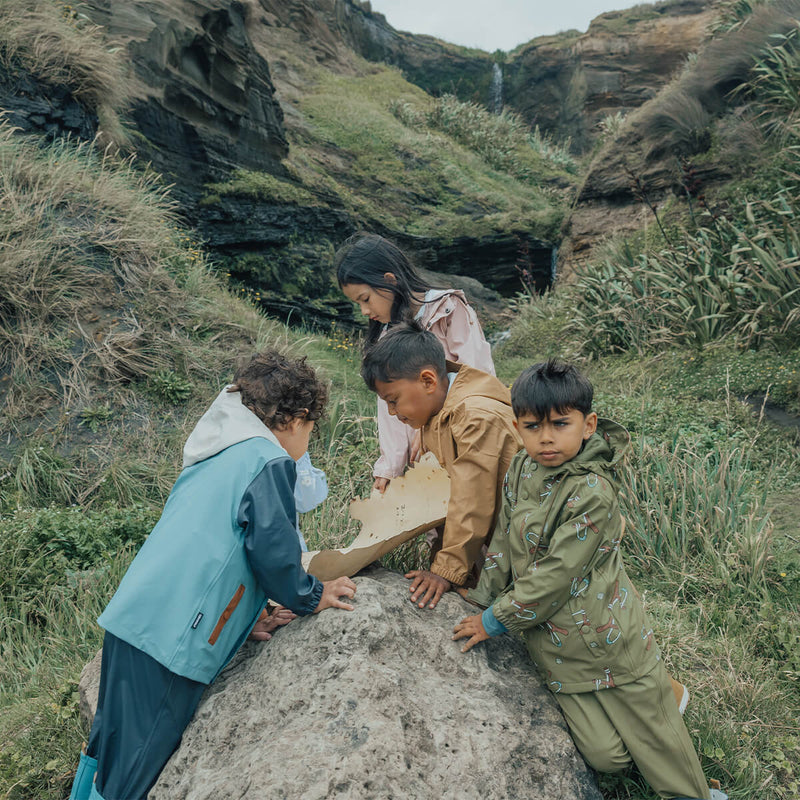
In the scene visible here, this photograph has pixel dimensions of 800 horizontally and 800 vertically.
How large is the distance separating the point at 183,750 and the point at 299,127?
13.8 meters

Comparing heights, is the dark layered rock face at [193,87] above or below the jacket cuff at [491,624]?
above

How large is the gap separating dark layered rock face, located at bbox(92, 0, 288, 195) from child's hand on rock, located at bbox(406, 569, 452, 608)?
8003 mm

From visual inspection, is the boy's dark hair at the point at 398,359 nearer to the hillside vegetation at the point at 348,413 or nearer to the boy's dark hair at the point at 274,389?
the boy's dark hair at the point at 274,389

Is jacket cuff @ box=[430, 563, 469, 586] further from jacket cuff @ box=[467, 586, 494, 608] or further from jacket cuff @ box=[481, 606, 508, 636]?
jacket cuff @ box=[481, 606, 508, 636]

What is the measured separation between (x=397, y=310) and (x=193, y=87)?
26.0ft

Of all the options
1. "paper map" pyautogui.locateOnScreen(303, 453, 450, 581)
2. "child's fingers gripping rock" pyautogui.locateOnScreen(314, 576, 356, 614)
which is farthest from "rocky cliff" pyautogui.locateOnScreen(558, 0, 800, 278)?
"child's fingers gripping rock" pyautogui.locateOnScreen(314, 576, 356, 614)

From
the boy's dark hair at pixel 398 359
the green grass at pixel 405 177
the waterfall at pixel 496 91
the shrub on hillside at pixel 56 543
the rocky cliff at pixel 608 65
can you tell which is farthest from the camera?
the waterfall at pixel 496 91

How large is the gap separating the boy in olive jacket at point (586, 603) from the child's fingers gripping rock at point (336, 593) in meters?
0.46

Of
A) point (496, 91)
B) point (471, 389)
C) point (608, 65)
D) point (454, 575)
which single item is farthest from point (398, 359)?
point (496, 91)

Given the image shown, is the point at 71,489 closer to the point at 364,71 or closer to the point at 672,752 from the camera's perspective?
the point at 672,752

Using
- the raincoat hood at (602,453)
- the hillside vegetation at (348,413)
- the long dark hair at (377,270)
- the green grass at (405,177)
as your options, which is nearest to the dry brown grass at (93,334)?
the hillside vegetation at (348,413)

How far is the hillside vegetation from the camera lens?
2715 millimetres

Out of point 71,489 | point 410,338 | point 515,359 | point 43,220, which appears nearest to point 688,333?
point 515,359

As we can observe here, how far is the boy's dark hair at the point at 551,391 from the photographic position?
73.9 inches
